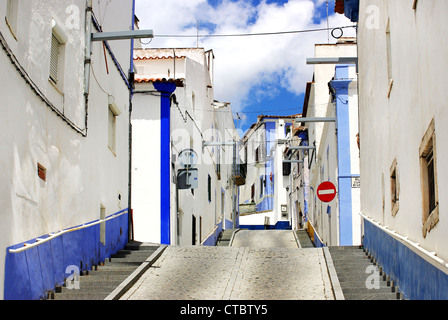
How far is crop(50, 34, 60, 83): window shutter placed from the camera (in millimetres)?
9816

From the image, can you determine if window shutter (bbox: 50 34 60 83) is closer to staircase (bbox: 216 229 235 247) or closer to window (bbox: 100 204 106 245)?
window (bbox: 100 204 106 245)

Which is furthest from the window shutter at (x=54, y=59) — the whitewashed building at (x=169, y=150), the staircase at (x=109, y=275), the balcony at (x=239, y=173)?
the balcony at (x=239, y=173)

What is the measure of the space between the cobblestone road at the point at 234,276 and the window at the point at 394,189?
5.63 ft

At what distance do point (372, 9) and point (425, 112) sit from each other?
5.46 metres

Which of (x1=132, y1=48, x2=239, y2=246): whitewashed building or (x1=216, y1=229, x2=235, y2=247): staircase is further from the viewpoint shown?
(x1=216, y1=229, x2=235, y2=247): staircase

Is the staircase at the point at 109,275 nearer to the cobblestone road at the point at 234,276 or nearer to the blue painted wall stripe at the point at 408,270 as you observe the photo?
the cobblestone road at the point at 234,276

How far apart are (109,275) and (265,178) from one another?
4446 centimetres

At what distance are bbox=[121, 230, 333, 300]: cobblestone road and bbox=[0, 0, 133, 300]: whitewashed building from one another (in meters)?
1.38

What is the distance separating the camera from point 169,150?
1767 centimetres

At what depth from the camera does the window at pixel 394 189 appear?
1023 cm

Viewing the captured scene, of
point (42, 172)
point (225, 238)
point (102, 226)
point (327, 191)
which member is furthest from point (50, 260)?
point (225, 238)

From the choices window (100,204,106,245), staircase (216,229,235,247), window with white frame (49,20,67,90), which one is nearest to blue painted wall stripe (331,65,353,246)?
window (100,204,106,245)

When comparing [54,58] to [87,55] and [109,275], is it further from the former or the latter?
[109,275]
